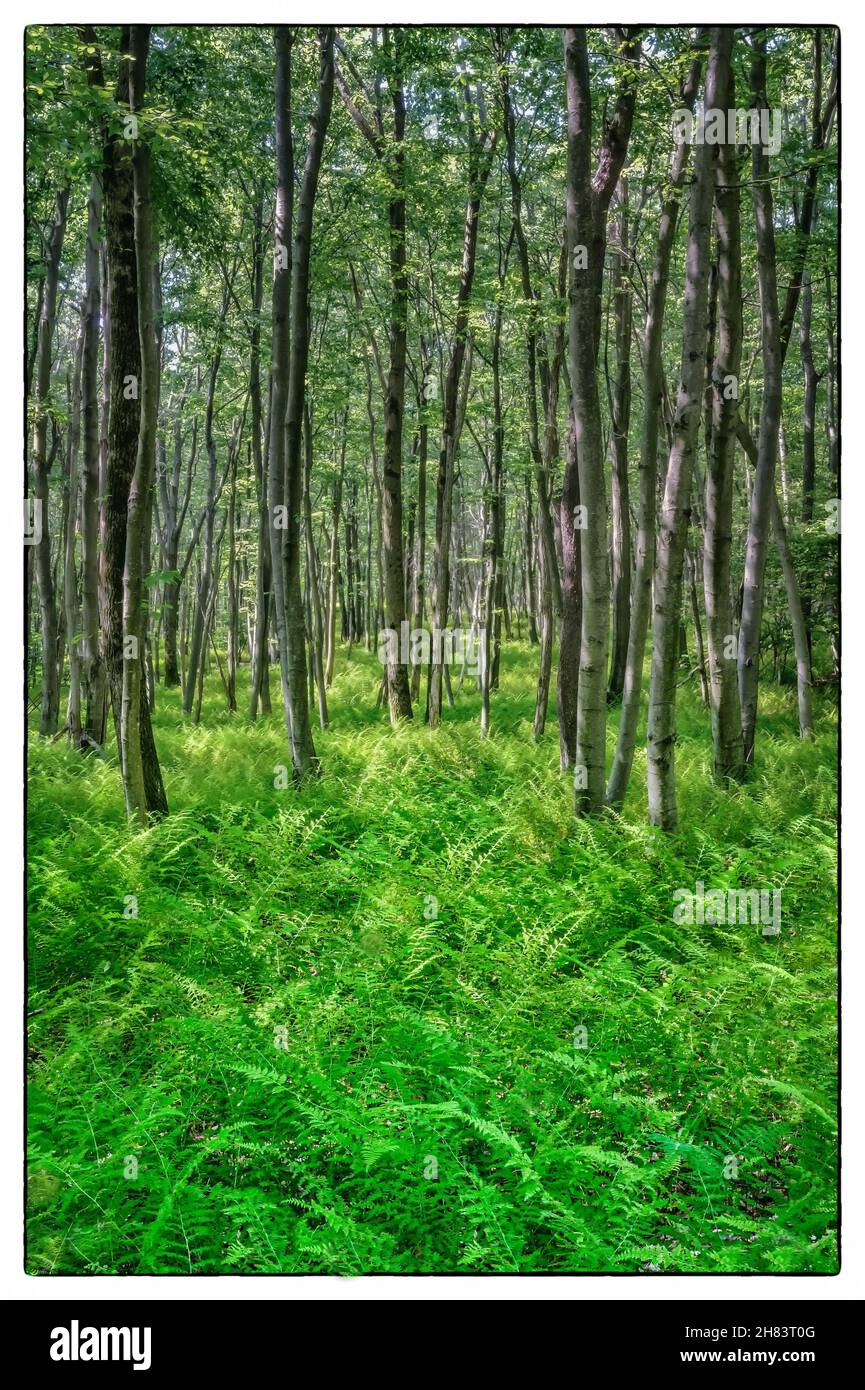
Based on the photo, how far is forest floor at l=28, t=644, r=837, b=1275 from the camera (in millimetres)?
3004

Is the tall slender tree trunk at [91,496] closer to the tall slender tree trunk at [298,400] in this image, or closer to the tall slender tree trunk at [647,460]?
the tall slender tree trunk at [298,400]

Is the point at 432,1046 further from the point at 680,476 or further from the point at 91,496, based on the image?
the point at 91,496

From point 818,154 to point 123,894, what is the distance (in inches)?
327

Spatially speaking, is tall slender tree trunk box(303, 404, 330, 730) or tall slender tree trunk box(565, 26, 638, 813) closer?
tall slender tree trunk box(565, 26, 638, 813)

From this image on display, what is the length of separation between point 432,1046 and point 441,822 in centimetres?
388

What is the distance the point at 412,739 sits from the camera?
38.8 ft

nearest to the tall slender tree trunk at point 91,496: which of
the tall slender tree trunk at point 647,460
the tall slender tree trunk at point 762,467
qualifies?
the tall slender tree trunk at point 647,460

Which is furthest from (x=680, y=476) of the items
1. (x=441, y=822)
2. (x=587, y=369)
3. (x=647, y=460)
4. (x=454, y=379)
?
(x=454, y=379)

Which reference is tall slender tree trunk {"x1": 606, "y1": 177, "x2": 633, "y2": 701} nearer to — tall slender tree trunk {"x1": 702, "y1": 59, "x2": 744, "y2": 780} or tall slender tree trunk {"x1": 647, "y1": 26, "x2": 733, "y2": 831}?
tall slender tree trunk {"x1": 702, "y1": 59, "x2": 744, "y2": 780}

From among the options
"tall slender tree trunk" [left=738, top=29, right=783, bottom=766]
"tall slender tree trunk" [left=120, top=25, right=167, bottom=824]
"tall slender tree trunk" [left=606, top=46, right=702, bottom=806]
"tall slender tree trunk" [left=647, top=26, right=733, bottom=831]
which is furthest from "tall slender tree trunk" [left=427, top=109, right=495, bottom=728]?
"tall slender tree trunk" [left=120, top=25, right=167, bottom=824]

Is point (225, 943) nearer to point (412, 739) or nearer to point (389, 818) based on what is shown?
point (389, 818)

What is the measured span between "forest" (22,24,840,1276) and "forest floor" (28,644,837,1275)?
0.03 m

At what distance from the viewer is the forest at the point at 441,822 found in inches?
128

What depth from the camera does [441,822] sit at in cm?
785
